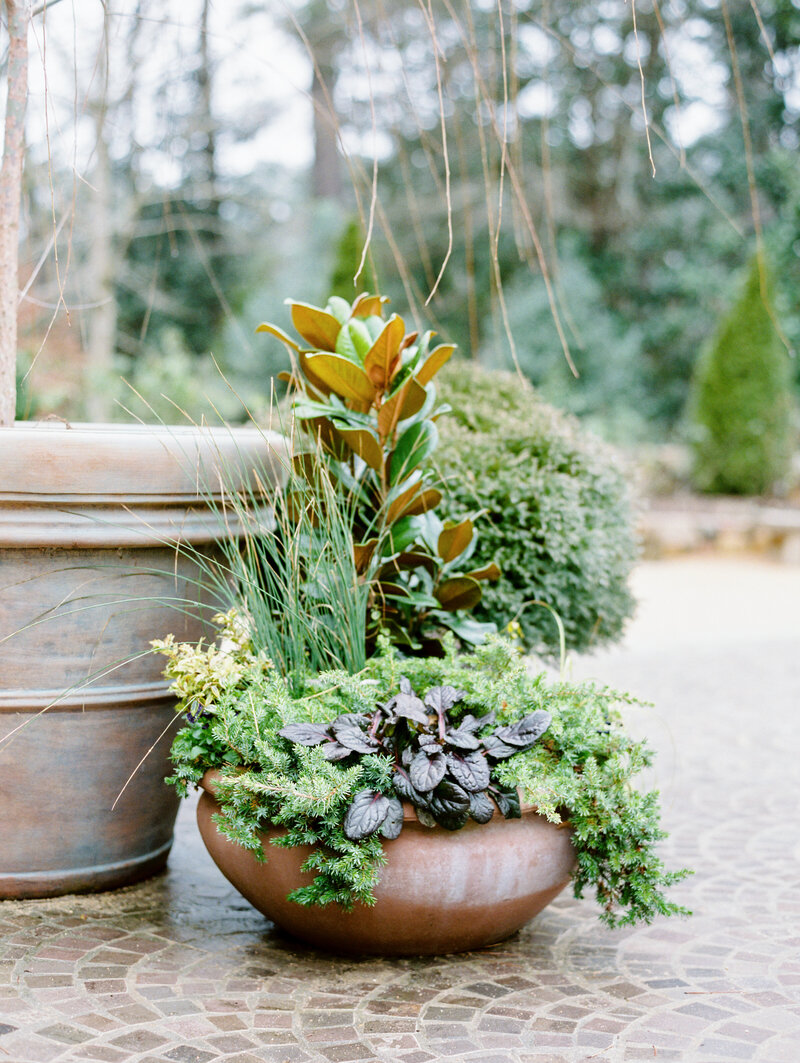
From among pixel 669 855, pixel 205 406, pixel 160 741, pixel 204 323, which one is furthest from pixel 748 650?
pixel 204 323

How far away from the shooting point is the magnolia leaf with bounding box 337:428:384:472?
238 cm

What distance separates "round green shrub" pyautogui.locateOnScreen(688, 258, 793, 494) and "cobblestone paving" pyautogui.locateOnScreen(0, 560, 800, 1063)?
9947 mm

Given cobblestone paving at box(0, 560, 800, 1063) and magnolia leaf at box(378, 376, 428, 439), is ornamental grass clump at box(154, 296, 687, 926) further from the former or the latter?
cobblestone paving at box(0, 560, 800, 1063)

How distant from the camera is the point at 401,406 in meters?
2.39

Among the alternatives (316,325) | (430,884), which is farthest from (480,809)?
(316,325)

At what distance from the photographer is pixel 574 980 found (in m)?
1.97

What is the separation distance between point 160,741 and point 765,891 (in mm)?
1529

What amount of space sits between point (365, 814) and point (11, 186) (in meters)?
1.66

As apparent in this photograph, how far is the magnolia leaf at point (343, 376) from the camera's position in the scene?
232 centimetres

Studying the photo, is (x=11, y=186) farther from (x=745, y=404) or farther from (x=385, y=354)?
(x=745, y=404)

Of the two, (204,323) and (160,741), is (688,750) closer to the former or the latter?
(160,741)

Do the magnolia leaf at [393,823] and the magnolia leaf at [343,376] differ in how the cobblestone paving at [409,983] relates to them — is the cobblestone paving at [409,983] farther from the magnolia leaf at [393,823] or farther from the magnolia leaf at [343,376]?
the magnolia leaf at [343,376]

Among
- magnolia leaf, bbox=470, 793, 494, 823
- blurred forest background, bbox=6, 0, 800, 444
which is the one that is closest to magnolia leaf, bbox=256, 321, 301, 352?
magnolia leaf, bbox=470, 793, 494, 823

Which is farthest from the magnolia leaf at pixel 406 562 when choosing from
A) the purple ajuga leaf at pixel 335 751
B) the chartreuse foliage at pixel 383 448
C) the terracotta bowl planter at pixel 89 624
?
the purple ajuga leaf at pixel 335 751
